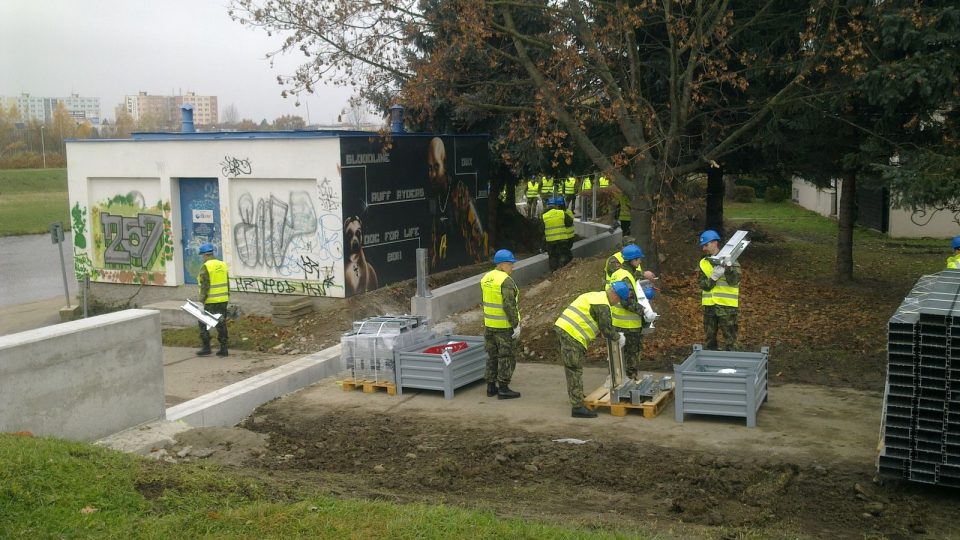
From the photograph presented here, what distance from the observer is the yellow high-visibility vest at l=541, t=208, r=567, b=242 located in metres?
21.1

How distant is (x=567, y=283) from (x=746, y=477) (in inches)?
337

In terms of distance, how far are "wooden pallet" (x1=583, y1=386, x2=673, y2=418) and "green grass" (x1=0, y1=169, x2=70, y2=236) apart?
32.5m

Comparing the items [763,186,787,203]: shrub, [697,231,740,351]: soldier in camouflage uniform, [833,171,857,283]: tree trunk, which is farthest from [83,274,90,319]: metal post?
[763,186,787,203]: shrub

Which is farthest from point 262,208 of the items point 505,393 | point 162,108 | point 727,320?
point 162,108

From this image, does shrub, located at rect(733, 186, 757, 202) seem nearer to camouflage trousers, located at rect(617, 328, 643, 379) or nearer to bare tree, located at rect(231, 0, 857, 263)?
bare tree, located at rect(231, 0, 857, 263)

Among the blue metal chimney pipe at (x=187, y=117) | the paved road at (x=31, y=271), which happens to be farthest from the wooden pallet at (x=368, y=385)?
the paved road at (x=31, y=271)

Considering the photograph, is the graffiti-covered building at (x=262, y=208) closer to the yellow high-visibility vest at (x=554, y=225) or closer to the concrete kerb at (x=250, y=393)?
the concrete kerb at (x=250, y=393)

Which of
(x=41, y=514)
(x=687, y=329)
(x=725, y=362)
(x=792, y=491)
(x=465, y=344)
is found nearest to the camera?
(x=41, y=514)

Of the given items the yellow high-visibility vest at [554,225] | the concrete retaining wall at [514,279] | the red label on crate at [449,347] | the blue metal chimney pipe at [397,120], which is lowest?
the red label on crate at [449,347]

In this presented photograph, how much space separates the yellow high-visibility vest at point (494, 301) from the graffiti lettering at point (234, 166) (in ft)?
25.6

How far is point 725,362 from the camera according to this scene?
11953mm

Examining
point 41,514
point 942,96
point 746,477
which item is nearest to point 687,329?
point 942,96

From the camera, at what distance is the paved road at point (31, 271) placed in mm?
25938

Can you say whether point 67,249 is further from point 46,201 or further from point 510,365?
point 510,365
